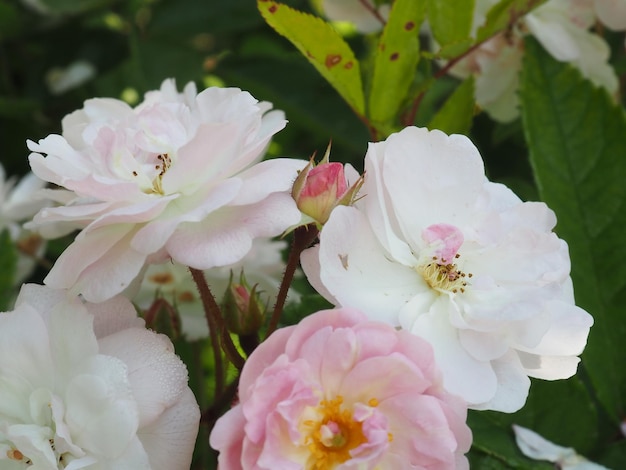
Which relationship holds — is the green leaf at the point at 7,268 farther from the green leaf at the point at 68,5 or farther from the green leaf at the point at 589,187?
the green leaf at the point at 589,187

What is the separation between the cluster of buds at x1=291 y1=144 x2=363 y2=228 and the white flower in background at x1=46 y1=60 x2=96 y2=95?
79cm

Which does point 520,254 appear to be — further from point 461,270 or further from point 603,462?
point 603,462

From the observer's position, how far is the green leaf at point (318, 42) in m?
0.64

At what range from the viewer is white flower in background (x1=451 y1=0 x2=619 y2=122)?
798 mm

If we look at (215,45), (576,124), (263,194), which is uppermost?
(263,194)

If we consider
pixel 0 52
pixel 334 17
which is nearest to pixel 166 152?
pixel 334 17

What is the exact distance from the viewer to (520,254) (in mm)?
516

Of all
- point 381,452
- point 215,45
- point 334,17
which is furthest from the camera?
point 215,45

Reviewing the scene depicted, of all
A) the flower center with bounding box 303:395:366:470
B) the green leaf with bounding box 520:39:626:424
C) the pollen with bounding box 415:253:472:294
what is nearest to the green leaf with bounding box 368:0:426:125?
the green leaf with bounding box 520:39:626:424

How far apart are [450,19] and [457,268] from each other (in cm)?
31

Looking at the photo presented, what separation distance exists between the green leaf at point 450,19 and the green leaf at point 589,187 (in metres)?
0.08

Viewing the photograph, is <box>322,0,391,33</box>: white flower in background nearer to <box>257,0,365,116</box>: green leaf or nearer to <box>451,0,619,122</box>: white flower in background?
<box>451,0,619,122</box>: white flower in background

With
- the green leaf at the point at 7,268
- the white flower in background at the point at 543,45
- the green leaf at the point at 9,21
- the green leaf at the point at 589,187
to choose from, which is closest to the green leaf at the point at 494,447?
the green leaf at the point at 589,187

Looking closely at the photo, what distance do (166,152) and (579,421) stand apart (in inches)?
15.7
